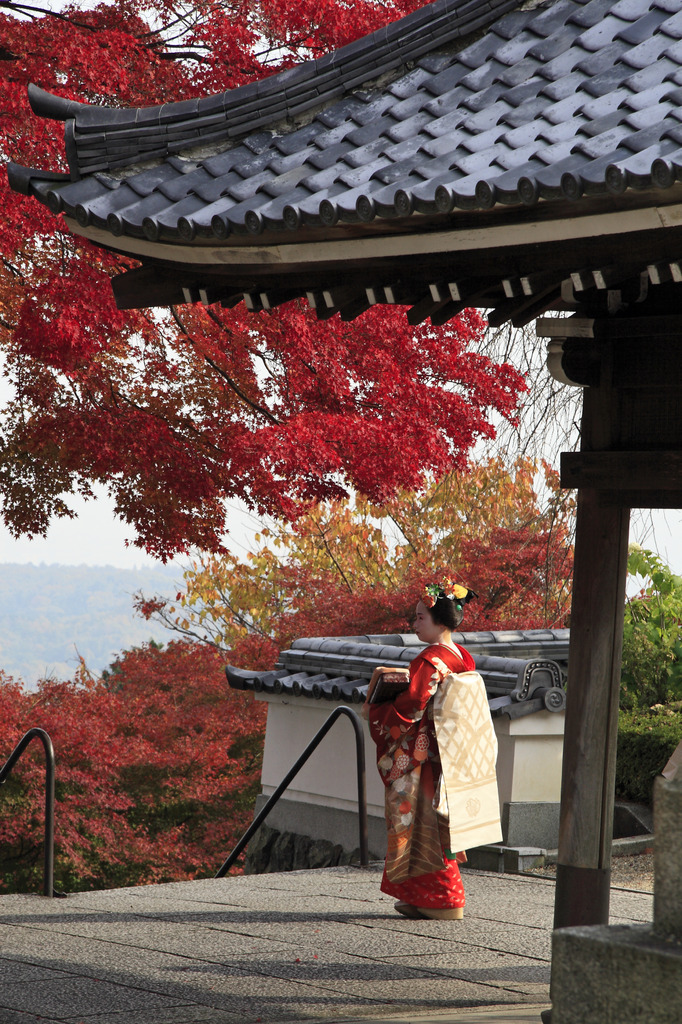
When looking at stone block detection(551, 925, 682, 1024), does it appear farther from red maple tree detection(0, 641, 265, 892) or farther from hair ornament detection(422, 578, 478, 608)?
red maple tree detection(0, 641, 265, 892)

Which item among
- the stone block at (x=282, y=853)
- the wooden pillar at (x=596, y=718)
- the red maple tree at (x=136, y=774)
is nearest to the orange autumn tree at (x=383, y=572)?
the red maple tree at (x=136, y=774)

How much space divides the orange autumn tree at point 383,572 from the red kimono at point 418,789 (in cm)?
732

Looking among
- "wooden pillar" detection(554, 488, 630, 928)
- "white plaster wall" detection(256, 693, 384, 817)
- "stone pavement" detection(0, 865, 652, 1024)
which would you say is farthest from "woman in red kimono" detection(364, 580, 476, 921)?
"white plaster wall" detection(256, 693, 384, 817)

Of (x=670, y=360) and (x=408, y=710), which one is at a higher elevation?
(x=670, y=360)

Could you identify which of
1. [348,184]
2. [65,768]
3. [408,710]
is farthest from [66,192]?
[65,768]

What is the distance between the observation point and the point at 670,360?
3850 millimetres

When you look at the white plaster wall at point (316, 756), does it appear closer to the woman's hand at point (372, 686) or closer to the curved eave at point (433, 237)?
the woman's hand at point (372, 686)

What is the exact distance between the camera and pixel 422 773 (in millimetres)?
5352

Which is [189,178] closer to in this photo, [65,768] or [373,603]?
[65,768]

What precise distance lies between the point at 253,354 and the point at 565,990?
251 inches

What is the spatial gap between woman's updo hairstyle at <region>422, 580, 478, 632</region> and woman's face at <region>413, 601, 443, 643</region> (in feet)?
0.06

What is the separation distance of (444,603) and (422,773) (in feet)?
2.75

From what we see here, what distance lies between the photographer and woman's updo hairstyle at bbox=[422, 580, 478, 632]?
532 centimetres

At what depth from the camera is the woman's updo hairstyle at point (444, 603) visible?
532 centimetres
